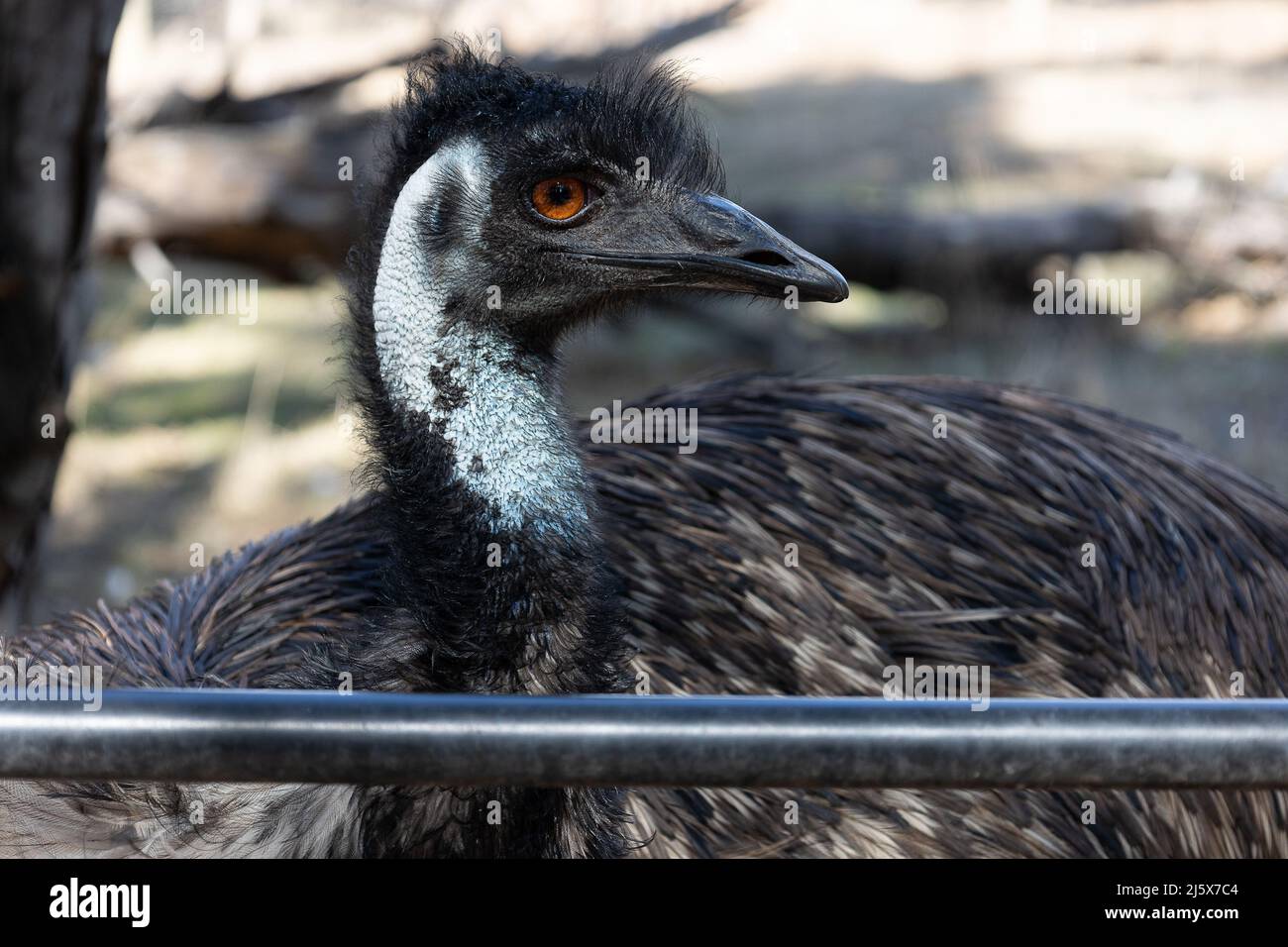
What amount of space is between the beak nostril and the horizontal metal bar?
1.01 meters

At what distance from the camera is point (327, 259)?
680 centimetres

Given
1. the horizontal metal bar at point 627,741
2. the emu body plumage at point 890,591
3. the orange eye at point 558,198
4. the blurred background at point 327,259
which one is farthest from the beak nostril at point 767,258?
the blurred background at point 327,259

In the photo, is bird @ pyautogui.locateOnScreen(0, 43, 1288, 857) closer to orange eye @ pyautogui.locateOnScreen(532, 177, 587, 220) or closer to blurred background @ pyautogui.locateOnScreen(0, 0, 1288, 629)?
orange eye @ pyautogui.locateOnScreen(532, 177, 587, 220)

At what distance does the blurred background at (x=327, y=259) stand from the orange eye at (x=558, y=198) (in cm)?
202

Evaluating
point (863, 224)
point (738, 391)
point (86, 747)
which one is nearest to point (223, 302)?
point (863, 224)

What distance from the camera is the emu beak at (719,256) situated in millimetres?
2377

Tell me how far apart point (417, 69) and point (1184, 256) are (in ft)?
20.6

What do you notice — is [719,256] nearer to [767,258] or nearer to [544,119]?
[767,258]

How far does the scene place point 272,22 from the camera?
26.9ft

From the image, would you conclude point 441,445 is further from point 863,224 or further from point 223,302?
point 223,302

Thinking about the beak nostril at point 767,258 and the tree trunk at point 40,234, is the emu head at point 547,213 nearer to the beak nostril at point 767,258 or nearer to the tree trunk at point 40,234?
the beak nostril at point 767,258

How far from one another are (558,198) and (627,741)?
1.15 metres

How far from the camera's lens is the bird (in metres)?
2.27

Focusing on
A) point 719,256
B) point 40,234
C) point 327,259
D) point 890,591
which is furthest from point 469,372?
point 327,259
